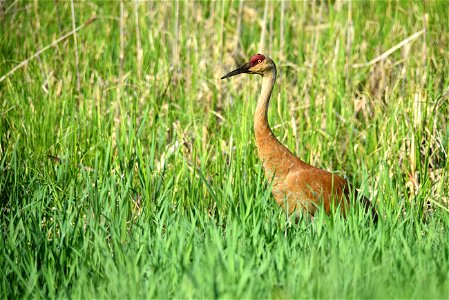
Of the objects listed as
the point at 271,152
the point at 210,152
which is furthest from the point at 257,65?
the point at 210,152

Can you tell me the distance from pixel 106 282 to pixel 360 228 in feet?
3.86

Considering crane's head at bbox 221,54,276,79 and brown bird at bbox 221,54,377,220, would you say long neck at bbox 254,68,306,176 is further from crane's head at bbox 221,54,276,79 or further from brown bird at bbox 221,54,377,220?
crane's head at bbox 221,54,276,79

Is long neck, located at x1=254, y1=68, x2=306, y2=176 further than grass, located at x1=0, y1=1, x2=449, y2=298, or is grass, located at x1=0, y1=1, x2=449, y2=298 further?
long neck, located at x1=254, y1=68, x2=306, y2=176

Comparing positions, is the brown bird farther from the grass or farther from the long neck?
the grass

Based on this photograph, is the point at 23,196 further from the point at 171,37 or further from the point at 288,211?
the point at 171,37

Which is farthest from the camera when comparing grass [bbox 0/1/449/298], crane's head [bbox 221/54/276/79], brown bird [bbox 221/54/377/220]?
crane's head [bbox 221/54/276/79]

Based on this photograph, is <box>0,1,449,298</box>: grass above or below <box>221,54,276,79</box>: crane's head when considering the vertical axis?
below

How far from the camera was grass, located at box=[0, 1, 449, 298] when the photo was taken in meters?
3.26

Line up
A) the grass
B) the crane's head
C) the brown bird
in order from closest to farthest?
the grass, the brown bird, the crane's head

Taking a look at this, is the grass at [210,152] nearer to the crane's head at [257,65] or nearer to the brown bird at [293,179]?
the brown bird at [293,179]

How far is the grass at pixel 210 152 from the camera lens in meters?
3.26

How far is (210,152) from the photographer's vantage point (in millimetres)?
5250

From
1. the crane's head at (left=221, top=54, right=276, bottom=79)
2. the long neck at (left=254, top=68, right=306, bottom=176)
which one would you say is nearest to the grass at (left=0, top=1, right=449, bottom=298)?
the long neck at (left=254, top=68, right=306, bottom=176)

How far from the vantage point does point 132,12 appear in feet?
23.2
